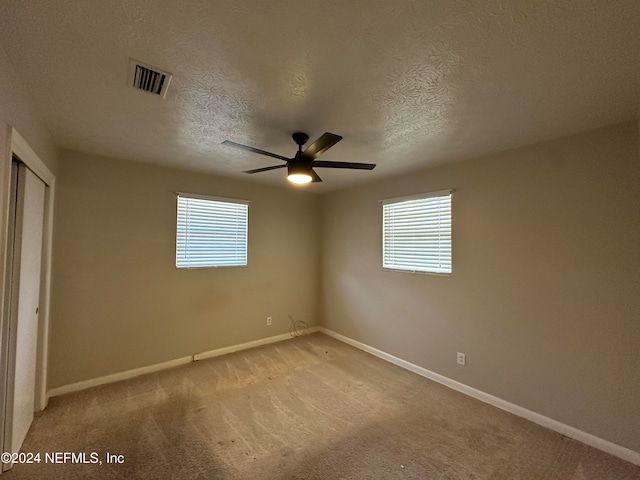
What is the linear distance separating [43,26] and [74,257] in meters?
2.36

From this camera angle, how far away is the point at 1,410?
179 centimetres

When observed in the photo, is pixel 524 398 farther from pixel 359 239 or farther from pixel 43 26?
pixel 43 26

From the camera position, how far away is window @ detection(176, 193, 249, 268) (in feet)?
11.6

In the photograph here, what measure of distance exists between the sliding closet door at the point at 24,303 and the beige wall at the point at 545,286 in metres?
3.58

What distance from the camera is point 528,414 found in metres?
2.46

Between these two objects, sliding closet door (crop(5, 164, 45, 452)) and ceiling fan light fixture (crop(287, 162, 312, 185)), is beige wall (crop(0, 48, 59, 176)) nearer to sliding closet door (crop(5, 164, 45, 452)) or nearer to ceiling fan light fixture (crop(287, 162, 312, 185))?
sliding closet door (crop(5, 164, 45, 452))

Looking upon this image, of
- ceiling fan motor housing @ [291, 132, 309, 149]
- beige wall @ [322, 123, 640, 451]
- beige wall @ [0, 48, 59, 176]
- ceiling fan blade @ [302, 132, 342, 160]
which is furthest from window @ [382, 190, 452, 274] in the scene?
beige wall @ [0, 48, 59, 176]

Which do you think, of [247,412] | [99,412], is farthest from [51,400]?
[247,412]

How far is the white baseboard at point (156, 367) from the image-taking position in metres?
2.79

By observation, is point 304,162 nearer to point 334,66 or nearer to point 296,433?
point 334,66

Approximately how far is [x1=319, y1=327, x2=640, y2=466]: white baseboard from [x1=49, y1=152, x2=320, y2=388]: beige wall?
2036 mm

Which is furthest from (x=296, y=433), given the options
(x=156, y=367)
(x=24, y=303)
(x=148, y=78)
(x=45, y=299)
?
(x=148, y=78)

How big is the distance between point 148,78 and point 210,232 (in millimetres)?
2342

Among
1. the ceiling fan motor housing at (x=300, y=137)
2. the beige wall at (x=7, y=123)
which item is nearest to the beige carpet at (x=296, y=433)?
the beige wall at (x=7, y=123)
